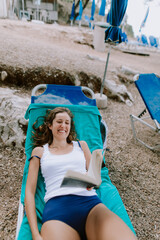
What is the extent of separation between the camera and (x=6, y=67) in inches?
168

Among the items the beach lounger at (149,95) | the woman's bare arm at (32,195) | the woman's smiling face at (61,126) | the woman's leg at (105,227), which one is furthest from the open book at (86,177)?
the beach lounger at (149,95)

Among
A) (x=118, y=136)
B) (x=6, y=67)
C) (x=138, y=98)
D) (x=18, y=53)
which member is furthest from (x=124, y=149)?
(x=18, y=53)

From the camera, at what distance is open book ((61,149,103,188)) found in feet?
3.34

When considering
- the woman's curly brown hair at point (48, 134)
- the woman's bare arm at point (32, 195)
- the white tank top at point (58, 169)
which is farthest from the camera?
the woman's curly brown hair at point (48, 134)

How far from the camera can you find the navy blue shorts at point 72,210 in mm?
1283

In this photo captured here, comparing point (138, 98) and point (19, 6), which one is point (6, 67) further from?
point (19, 6)

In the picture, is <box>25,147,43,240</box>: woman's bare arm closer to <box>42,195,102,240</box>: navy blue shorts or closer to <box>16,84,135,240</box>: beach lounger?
<box>42,195,102,240</box>: navy blue shorts

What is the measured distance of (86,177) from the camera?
107 cm

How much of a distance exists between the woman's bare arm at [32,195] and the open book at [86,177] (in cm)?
50

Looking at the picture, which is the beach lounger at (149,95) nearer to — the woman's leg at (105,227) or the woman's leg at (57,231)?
the woman's leg at (105,227)

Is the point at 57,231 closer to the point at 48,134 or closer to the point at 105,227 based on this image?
the point at 105,227

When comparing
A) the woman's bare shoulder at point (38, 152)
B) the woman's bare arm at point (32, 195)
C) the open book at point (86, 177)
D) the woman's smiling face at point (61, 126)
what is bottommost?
the woman's bare arm at point (32, 195)

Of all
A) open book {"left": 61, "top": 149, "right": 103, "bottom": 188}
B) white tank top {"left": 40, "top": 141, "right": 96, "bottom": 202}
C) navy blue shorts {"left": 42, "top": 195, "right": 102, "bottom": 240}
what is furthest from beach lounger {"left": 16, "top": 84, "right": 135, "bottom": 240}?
open book {"left": 61, "top": 149, "right": 103, "bottom": 188}

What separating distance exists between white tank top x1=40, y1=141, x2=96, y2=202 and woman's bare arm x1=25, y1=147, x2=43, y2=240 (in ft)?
0.21
